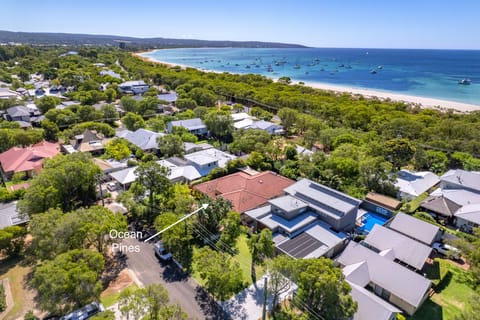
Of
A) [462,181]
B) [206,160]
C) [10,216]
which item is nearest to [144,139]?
[206,160]

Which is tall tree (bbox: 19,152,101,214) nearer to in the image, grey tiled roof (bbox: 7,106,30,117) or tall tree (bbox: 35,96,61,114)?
grey tiled roof (bbox: 7,106,30,117)

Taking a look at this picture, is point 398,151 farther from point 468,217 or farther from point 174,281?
point 174,281

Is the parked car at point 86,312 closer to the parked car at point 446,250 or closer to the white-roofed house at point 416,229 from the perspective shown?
the white-roofed house at point 416,229

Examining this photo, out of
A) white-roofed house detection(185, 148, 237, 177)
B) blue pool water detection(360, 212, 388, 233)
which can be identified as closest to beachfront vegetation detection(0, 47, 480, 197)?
blue pool water detection(360, 212, 388, 233)

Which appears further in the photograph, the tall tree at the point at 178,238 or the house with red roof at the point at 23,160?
the house with red roof at the point at 23,160

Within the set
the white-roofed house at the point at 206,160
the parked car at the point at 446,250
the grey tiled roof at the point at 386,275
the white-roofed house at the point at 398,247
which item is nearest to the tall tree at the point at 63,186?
the white-roofed house at the point at 206,160

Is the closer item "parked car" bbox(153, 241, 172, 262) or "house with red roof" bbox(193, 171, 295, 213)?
"parked car" bbox(153, 241, 172, 262)

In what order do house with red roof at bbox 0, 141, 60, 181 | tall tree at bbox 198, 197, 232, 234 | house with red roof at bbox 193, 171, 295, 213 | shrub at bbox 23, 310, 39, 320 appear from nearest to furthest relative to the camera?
shrub at bbox 23, 310, 39, 320
tall tree at bbox 198, 197, 232, 234
house with red roof at bbox 193, 171, 295, 213
house with red roof at bbox 0, 141, 60, 181
